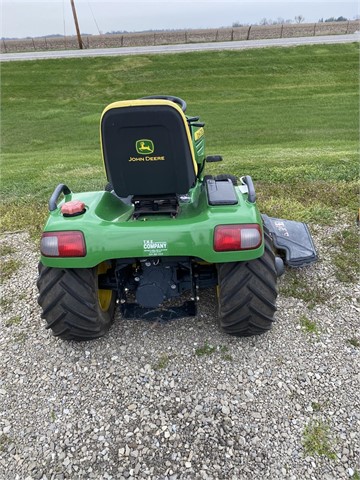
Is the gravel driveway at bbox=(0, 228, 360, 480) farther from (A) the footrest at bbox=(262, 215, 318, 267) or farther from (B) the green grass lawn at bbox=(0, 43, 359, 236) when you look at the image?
(B) the green grass lawn at bbox=(0, 43, 359, 236)

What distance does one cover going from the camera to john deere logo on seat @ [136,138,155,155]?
2318mm

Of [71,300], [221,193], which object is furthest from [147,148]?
[71,300]

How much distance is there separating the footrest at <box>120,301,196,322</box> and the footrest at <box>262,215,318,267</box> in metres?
1.10

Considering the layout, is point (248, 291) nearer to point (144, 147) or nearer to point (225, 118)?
point (144, 147)

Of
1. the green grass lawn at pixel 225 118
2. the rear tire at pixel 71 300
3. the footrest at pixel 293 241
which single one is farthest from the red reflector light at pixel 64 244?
the green grass lawn at pixel 225 118

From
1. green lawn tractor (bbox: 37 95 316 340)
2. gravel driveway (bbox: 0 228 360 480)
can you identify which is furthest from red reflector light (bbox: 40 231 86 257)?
gravel driveway (bbox: 0 228 360 480)

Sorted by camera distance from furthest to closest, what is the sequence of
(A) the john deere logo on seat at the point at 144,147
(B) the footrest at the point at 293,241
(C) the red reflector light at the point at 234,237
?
1. (B) the footrest at the point at 293,241
2. (A) the john deere logo on seat at the point at 144,147
3. (C) the red reflector light at the point at 234,237

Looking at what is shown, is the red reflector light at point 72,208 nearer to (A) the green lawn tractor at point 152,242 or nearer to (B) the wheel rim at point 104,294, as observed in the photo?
(A) the green lawn tractor at point 152,242

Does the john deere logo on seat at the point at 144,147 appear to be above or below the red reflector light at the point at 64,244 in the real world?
above

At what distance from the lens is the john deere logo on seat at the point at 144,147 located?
232 centimetres

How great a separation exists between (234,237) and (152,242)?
18.0 inches

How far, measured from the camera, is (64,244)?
226cm

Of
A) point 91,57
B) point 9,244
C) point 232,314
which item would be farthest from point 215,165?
point 91,57

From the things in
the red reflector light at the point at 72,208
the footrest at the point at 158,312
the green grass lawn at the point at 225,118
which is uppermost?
the red reflector light at the point at 72,208
